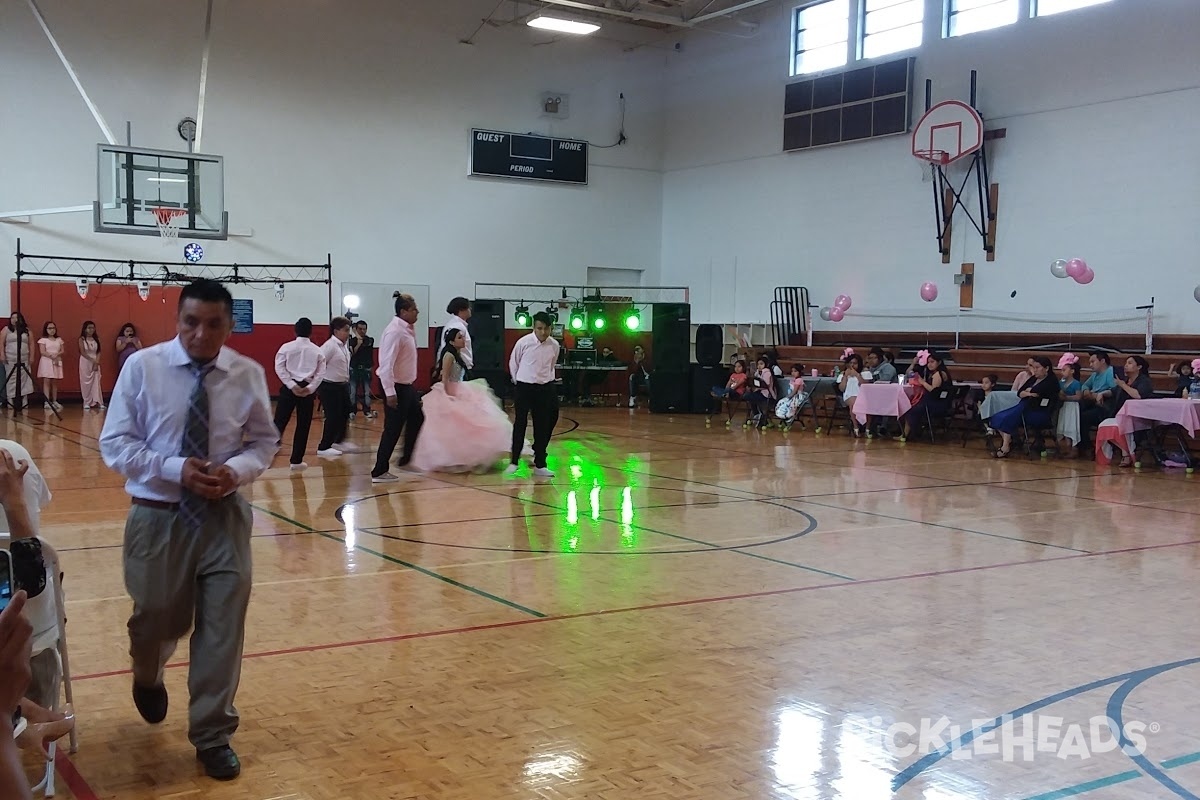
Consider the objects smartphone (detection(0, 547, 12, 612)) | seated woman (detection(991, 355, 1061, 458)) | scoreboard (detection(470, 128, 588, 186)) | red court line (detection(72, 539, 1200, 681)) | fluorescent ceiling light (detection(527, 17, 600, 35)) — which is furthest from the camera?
scoreboard (detection(470, 128, 588, 186))

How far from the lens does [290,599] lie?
17.0 ft

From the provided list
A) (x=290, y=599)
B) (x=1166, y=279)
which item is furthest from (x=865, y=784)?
(x=1166, y=279)

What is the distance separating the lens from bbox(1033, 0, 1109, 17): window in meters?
15.5

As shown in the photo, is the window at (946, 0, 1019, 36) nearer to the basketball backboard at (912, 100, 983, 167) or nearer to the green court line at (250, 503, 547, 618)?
the basketball backboard at (912, 100, 983, 167)

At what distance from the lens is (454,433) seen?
1011 centimetres

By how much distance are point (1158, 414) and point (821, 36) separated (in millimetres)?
10762

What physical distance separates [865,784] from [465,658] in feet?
5.73

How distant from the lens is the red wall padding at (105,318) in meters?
17.4

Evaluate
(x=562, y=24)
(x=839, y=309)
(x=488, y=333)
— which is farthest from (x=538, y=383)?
(x=562, y=24)

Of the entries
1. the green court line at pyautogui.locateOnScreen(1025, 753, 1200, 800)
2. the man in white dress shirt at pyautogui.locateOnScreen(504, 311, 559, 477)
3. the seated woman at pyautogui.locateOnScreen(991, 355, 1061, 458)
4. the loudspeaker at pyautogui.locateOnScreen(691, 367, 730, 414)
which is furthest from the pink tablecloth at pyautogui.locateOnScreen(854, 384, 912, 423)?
the green court line at pyautogui.locateOnScreen(1025, 753, 1200, 800)

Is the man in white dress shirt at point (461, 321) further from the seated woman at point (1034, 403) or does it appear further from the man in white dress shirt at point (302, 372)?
the seated woman at point (1034, 403)

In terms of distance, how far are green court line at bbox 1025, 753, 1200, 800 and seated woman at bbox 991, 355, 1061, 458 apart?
973 centimetres

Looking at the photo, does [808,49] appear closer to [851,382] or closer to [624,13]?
[624,13]

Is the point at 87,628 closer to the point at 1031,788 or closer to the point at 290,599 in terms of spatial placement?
the point at 290,599
